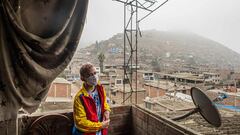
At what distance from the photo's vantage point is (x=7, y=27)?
3.39 ft

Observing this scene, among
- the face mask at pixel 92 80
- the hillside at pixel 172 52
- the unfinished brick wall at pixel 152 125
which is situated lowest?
the unfinished brick wall at pixel 152 125

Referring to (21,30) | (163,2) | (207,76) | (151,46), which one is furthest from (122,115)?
(151,46)

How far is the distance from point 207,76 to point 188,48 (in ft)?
87.8

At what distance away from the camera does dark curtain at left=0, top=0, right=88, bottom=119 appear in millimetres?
1037

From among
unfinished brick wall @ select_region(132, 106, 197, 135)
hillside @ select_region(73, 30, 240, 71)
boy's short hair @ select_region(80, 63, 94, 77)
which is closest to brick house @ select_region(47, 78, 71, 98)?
unfinished brick wall @ select_region(132, 106, 197, 135)

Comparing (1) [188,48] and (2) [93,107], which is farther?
(1) [188,48]

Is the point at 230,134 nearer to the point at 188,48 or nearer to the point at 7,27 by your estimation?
the point at 7,27

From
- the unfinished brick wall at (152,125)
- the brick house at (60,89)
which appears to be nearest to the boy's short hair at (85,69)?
the unfinished brick wall at (152,125)

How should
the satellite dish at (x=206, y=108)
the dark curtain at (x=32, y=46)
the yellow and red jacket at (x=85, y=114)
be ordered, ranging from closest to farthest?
the dark curtain at (x=32, y=46) → the yellow and red jacket at (x=85, y=114) → the satellite dish at (x=206, y=108)

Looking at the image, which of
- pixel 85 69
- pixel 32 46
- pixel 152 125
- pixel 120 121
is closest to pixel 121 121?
pixel 120 121

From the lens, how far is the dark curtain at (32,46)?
1037mm

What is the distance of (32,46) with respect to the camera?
43.4 inches

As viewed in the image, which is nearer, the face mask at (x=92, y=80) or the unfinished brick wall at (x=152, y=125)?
the face mask at (x=92, y=80)

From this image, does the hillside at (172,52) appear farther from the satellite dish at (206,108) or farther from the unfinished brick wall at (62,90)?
the satellite dish at (206,108)
